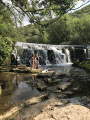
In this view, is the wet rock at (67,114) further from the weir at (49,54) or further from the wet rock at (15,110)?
the weir at (49,54)

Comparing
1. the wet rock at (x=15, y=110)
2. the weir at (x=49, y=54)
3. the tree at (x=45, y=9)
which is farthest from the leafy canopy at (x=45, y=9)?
the weir at (x=49, y=54)

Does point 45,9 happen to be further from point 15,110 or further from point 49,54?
point 49,54

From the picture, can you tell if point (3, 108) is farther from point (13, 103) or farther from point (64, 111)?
point (64, 111)

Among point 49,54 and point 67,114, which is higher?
point 49,54

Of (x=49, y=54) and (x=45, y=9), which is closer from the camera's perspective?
(x=45, y=9)

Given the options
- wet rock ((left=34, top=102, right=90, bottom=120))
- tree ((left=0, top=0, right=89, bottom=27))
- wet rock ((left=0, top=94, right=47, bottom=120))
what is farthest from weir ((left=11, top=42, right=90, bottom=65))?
wet rock ((left=34, top=102, right=90, bottom=120))

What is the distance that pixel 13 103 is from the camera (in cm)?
486

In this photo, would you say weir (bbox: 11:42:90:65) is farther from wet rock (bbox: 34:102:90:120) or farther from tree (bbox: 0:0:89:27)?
wet rock (bbox: 34:102:90:120)

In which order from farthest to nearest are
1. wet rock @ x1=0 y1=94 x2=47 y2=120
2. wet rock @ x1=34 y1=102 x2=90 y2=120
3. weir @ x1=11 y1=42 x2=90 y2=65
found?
weir @ x1=11 y1=42 x2=90 y2=65 < wet rock @ x1=0 y1=94 x2=47 y2=120 < wet rock @ x1=34 y1=102 x2=90 y2=120

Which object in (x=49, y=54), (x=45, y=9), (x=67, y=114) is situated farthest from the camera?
(x=49, y=54)

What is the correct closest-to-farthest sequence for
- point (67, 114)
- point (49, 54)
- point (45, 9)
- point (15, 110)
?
point (67, 114)
point (15, 110)
point (45, 9)
point (49, 54)

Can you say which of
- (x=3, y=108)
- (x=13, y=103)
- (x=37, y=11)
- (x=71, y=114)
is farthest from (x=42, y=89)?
(x=37, y=11)

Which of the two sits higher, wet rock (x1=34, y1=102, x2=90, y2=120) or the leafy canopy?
the leafy canopy

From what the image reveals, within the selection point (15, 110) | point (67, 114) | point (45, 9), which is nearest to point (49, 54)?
point (45, 9)
